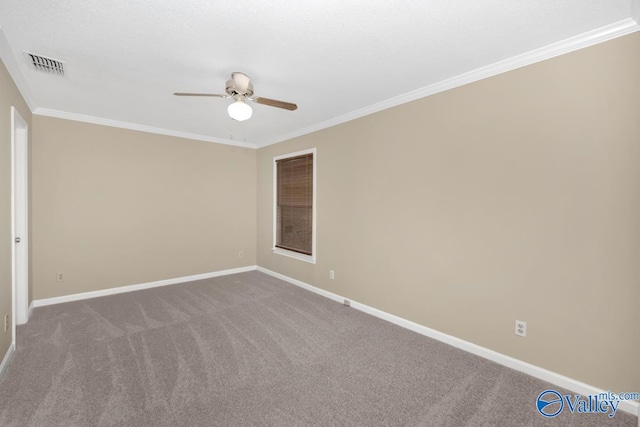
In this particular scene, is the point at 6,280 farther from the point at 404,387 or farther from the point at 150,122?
the point at 404,387

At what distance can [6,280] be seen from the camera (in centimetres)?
229

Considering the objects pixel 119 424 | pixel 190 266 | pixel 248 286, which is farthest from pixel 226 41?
pixel 190 266

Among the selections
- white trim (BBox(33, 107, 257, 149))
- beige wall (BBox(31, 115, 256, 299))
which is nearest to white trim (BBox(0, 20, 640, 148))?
white trim (BBox(33, 107, 257, 149))

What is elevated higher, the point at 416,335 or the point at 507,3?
the point at 507,3

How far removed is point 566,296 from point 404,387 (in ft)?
4.47

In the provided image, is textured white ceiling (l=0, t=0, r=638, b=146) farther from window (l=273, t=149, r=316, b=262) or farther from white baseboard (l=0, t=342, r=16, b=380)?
white baseboard (l=0, t=342, r=16, b=380)

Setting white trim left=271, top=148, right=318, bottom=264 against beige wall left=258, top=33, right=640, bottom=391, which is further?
white trim left=271, top=148, right=318, bottom=264

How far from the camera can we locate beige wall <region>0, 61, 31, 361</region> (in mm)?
2160

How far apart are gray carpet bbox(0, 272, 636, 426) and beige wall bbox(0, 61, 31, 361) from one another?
44 centimetres

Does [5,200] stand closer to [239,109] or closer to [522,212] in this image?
[239,109]

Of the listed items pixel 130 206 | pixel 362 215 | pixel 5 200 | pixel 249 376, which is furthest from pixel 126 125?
pixel 249 376

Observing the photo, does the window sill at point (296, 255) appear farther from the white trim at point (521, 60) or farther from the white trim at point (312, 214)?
the white trim at point (521, 60)

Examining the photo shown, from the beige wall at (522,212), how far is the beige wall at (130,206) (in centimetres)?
281

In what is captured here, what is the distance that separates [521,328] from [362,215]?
1885 mm
